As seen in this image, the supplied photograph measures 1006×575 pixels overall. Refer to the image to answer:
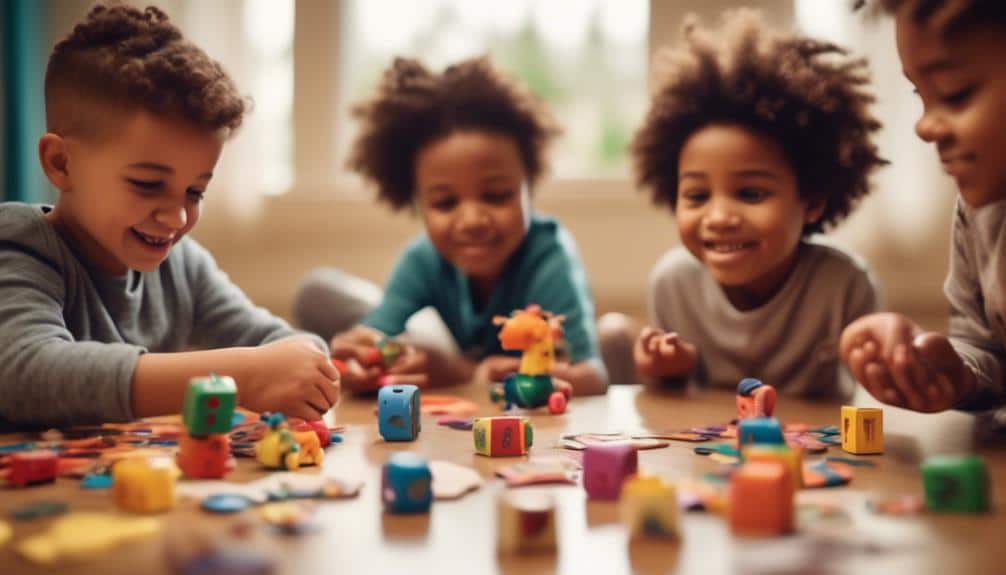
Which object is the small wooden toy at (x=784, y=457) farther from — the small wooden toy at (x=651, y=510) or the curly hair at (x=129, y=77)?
the curly hair at (x=129, y=77)

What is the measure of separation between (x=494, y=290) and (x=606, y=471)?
3.09 feet

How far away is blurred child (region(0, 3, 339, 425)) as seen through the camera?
0.93 meters

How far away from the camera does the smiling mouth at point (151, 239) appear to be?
1.06 metres

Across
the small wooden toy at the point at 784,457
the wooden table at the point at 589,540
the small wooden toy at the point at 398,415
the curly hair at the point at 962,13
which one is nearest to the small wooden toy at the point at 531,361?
the small wooden toy at the point at 398,415

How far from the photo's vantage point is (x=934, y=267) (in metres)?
2.08

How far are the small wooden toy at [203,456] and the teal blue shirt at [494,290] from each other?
0.78 metres

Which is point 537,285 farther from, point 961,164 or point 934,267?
point 934,267

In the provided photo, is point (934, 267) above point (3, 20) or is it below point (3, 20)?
below

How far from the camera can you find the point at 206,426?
76 cm

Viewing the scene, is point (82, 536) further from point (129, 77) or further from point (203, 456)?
point (129, 77)

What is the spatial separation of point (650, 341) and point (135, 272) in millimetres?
714

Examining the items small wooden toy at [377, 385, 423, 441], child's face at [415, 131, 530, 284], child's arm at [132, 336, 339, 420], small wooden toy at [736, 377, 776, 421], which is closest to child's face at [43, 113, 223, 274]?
child's arm at [132, 336, 339, 420]

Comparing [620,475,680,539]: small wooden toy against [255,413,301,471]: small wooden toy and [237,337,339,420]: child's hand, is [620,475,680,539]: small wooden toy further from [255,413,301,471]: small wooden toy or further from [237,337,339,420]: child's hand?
[237,337,339,420]: child's hand

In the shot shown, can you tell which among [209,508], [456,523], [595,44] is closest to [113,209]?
[209,508]
